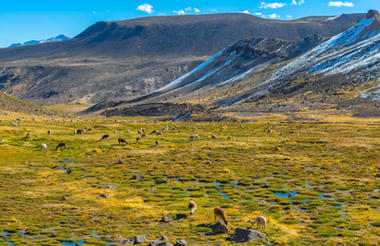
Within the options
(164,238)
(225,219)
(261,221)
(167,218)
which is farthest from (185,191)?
(164,238)

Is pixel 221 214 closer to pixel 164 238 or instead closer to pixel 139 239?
pixel 164 238

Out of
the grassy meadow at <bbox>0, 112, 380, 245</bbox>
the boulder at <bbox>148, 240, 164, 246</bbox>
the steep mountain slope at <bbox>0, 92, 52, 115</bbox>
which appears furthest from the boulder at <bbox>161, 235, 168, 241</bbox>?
the steep mountain slope at <bbox>0, 92, 52, 115</bbox>

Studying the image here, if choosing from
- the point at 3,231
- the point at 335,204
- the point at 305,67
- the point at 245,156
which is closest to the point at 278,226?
the point at 335,204

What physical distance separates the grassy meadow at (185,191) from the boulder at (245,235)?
0.45 meters

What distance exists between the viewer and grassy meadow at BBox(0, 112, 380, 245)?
22.0 m

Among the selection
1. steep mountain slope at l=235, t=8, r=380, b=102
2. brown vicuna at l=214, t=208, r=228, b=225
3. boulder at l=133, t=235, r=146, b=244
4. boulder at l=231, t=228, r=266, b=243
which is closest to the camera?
boulder at l=133, t=235, r=146, b=244

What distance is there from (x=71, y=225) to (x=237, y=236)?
10019 mm

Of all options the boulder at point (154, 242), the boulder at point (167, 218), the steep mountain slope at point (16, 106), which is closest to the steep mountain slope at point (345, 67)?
the steep mountain slope at point (16, 106)

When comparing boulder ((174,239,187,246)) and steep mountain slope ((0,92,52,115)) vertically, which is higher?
steep mountain slope ((0,92,52,115))

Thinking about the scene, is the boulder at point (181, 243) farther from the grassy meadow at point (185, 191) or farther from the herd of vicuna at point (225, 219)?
the herd of vicuna at point (225, 219)

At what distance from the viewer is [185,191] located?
107 feet

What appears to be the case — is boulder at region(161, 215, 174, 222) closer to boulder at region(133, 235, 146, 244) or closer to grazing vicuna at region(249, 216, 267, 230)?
boulder at region(133, 235, 146, 244)

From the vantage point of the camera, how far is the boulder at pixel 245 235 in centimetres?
2053

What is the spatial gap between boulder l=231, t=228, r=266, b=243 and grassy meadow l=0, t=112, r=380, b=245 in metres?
0.45
